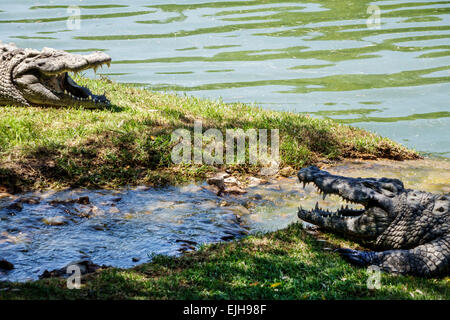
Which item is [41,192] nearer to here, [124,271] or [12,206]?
[12,206]

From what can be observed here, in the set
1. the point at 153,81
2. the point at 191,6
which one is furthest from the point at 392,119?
Answer: the point at 191,6

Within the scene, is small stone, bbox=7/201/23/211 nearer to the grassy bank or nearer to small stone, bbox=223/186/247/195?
the grassy bank

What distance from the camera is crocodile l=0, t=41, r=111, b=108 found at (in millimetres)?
8438

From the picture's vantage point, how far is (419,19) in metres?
18.4

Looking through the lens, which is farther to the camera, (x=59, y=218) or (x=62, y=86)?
(x=62, y=86)

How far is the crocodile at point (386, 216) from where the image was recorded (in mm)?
5230

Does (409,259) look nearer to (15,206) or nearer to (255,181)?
(255,181)

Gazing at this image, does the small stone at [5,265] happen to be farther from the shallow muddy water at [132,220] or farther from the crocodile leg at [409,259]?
the crocodile leg at [409,259]

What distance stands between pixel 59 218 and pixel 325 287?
109 inches

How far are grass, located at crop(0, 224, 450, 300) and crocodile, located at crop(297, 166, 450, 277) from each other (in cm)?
43

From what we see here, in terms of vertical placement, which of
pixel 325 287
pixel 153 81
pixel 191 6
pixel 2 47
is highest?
pixel 191 6

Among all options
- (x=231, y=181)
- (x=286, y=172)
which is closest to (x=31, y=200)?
(x=231, y=181)

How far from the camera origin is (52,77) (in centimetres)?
872

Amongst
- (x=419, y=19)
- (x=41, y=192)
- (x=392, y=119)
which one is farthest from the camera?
(x=419, y=19)
